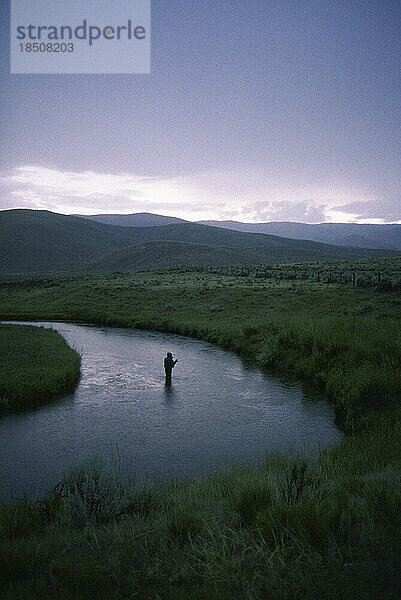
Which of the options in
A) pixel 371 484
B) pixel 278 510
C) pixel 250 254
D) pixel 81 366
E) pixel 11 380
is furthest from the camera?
pixel 250 254

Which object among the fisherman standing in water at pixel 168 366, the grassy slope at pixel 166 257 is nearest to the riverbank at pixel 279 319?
the fisherman standing in water at pixel 168 366

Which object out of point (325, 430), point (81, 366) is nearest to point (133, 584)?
point (325, 430)

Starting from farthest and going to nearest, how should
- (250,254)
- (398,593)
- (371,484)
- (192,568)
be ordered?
(250,254) < (371,484) < (192,568) < (398,593)

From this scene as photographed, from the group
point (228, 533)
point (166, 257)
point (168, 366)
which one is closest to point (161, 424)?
point (168, 366)

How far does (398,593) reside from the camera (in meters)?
4.23

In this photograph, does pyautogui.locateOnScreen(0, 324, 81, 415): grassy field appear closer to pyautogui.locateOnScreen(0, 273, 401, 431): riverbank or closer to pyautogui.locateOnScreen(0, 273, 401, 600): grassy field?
pyautogui.locateOnScreen(0, 273, 401, 600): grassy field

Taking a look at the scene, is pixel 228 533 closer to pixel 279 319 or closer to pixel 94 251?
pixel 279 319

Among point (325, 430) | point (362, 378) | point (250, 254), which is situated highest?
point (250, 254)

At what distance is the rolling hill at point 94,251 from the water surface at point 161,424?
96425mm

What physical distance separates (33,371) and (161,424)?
578cm

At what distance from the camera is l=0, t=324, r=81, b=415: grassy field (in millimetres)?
13414

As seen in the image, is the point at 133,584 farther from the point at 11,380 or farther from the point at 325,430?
the point at 11,380

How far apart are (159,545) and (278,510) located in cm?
154

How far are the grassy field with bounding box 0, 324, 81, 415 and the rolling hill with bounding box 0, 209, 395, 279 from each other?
9191 centimetres
